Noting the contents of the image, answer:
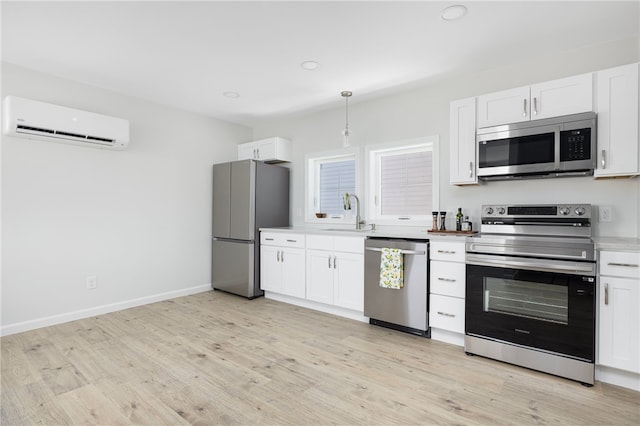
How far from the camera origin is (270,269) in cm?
427

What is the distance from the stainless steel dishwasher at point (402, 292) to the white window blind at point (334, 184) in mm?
1173

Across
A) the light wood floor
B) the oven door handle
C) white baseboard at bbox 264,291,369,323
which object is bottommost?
the light wood floor

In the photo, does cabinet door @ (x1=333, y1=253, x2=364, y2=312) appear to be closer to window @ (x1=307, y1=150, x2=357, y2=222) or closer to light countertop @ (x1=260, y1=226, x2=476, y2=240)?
light countertop @ (x1=260, y1=226, x2=476, y2=240)

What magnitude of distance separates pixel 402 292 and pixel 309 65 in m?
2.27

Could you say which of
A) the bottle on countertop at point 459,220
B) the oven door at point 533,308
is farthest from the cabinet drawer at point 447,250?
the bottle on countertop at point 459,220

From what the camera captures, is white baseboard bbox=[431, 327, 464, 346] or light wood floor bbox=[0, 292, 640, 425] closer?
light wood floor bbox=[0, 292, 640, 425]

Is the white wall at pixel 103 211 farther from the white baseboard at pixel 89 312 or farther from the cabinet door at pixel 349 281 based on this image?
the cabinet door at pixel 349 281

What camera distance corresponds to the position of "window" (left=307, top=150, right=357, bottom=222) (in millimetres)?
4309

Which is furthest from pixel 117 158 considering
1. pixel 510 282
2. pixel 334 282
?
pixel 510 282

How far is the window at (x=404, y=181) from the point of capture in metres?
3.61

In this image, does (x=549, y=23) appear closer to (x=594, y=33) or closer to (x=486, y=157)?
(x=594, y=33)

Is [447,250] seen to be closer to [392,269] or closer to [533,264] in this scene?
[392,269]

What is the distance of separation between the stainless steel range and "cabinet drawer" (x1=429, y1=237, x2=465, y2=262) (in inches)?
3.4

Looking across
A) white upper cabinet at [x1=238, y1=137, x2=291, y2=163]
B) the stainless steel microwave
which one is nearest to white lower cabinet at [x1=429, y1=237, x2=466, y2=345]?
the stainless steel microwave
